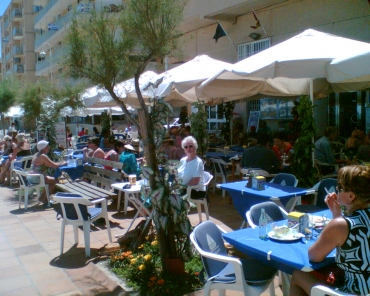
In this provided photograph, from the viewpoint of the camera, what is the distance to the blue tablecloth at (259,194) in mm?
4887

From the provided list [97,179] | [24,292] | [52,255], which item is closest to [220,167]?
[97,179]

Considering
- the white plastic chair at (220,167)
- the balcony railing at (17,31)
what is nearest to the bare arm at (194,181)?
the white plastic chair at (220,167)

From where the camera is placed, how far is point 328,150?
7.48 meters

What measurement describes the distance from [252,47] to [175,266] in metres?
11.7

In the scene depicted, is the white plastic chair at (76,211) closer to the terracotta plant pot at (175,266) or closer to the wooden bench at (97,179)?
→ the wooden bench at (97,179)

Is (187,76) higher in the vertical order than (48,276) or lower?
higher

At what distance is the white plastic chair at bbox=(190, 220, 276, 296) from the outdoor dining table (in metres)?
0.14

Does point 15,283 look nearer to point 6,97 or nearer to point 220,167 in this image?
point 220,167

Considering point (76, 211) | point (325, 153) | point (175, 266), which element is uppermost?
point (325, 153)

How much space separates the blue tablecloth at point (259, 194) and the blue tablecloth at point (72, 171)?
173 inches

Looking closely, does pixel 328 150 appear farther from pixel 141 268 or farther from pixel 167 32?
pixel 141 268

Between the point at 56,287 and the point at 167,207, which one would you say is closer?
the point at 167,207

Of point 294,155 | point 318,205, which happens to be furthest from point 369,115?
point 318,205

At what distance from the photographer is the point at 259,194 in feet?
16.1
